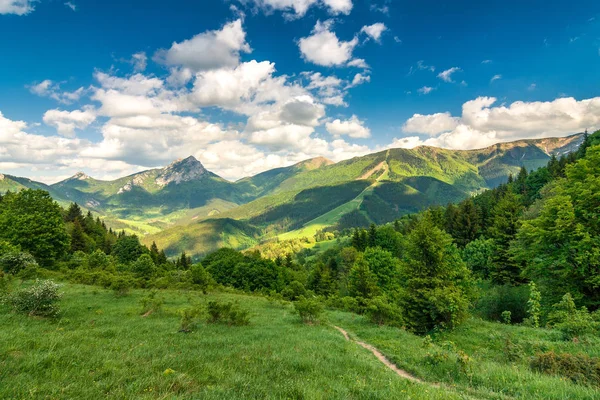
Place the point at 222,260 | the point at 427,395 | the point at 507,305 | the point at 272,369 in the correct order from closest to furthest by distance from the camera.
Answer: the point at 427,395 → the point at 272,369 → the point at 507,305 → the point at 222,260

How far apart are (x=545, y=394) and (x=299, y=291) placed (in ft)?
165

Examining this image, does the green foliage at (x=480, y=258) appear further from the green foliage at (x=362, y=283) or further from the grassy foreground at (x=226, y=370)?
the grassy foreground at (x=226, y=370)

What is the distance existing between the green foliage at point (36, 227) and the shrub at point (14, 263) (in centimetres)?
1477

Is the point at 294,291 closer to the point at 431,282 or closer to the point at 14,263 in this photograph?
the point at 431,282

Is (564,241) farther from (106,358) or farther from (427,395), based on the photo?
(106,358)

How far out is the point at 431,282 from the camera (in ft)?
80.5

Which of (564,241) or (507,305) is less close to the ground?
(564,241)

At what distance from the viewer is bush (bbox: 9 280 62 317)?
15555mm

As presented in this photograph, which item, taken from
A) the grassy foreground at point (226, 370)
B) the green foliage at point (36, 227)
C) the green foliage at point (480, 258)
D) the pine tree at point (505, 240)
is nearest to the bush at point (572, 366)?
the grassy foreground at point (226, 370)

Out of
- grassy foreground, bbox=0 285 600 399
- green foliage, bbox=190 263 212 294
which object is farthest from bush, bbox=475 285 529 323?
green foliage, bbox=190 263 212 294

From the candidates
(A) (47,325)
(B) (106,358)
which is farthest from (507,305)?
(A) (47,325)

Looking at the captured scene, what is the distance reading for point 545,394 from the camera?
7.47 metres

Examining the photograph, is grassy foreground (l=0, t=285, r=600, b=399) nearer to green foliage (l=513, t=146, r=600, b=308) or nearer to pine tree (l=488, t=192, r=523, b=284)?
green foliage (l=513, t=146, r=600, b=308)

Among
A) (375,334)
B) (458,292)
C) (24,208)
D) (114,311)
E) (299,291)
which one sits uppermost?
(24,208)
